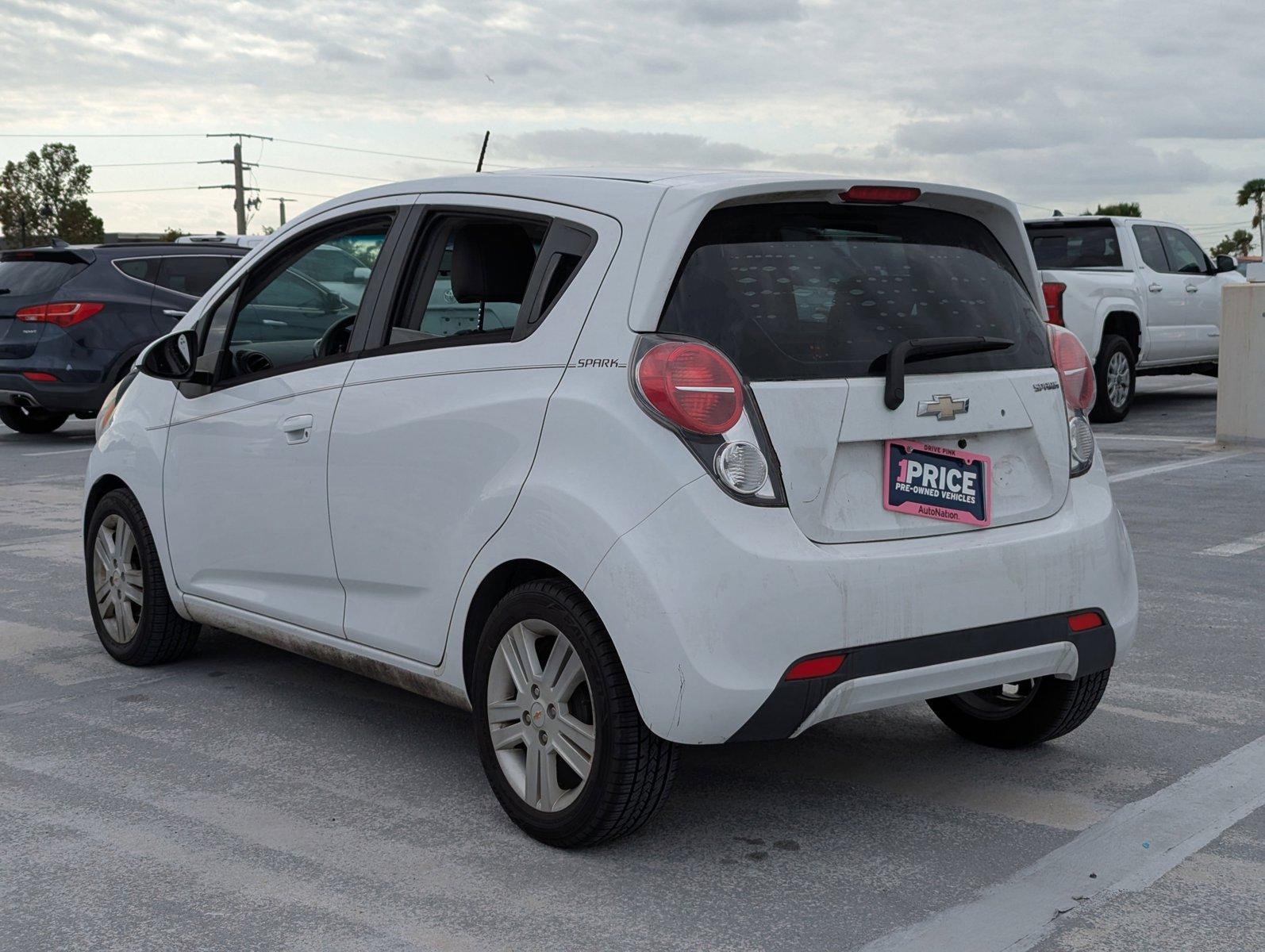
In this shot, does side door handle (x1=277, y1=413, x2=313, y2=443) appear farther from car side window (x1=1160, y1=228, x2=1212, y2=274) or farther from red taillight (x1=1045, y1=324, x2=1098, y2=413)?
car side window (x1=1160, y1=228, x2=1212, y2=274)

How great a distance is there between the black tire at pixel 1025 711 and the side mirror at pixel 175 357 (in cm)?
278

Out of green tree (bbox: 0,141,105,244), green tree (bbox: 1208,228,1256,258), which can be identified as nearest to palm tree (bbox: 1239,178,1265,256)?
green tree (bbox: 1208,228,1256,258)

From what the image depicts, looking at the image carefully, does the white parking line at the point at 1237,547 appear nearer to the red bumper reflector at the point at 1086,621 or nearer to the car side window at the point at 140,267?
the red bumper reflector at the point at 1086,621

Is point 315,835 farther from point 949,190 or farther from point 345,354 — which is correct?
point 949,190

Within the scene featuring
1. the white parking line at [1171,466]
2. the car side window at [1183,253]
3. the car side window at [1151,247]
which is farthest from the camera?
the car side window at [1183,253]

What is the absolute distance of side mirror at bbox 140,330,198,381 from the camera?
527 cm

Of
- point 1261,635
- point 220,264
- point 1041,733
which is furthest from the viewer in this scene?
point 220,264

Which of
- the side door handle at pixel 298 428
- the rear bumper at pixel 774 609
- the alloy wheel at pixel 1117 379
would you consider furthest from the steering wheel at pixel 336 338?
the alloy wheel at pixel 1117 379

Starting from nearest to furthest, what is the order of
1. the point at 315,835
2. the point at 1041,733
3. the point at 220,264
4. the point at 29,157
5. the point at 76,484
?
the point at 315,835 < the point at 1041,733 < the point at 76,484 < the point at 220,264 < the point at 29,157

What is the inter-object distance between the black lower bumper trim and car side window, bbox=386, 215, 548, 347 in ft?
4.00

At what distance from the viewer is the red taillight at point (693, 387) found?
11.4ft

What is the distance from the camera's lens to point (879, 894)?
138 inches

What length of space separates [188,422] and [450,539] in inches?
64.7

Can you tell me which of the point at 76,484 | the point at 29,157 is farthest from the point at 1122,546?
the point at 29,157
